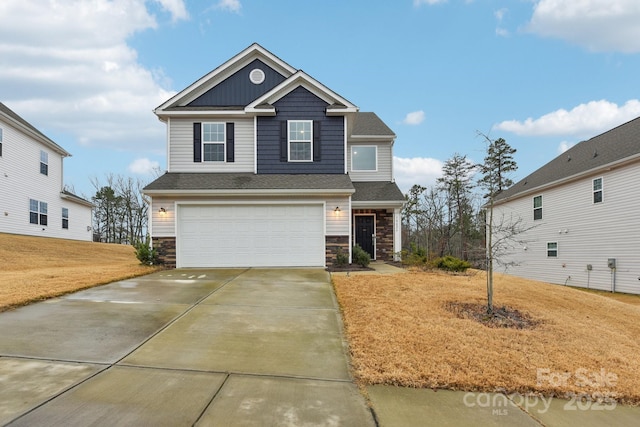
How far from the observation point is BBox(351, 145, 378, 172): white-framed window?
51.1 feet

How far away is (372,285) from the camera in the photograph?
8.18 metres

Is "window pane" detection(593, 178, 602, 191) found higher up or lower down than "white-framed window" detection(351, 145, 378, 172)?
lower down

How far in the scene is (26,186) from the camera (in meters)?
18.3

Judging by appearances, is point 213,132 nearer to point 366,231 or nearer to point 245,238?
point 245,238

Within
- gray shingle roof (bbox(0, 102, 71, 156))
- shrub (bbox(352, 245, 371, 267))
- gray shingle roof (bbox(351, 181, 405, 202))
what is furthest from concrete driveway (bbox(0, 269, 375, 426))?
gray shingle roof (bbox(0, 102, 71, 156))

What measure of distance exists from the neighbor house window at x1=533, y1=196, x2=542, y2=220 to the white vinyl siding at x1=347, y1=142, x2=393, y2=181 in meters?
9.27

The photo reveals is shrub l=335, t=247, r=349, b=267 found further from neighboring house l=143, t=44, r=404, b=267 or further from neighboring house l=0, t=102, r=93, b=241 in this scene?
neighboring house l=0, t=102, r=93, b=241

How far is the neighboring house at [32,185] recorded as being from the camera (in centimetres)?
1688

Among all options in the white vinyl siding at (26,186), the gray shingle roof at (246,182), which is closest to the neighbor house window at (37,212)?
the white vinyl siding at (26,186)

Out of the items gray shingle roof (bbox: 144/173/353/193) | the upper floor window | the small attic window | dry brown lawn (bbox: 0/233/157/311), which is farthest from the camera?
the upper floor window

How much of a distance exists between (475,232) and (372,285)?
803 inches

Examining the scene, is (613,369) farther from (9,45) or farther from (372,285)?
(9,45)

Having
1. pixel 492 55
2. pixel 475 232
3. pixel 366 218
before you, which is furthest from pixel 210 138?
pixel 475 232

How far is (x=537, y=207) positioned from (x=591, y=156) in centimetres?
376
